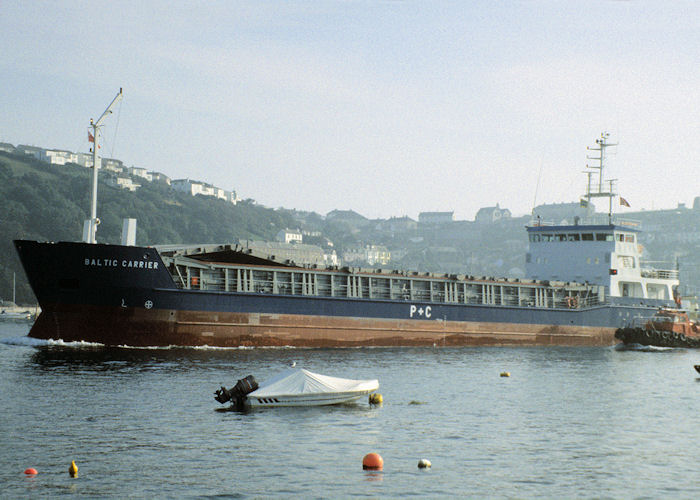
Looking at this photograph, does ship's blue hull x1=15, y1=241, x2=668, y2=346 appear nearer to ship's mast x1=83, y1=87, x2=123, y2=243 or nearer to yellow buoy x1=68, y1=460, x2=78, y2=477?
ship's mast x1=83, y1=87, x2=123, y2=243

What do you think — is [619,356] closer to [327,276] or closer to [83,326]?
[327,276]

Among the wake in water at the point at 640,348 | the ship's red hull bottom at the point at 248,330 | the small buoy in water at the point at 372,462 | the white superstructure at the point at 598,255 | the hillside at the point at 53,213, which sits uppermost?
the hillside at the point at 53,213

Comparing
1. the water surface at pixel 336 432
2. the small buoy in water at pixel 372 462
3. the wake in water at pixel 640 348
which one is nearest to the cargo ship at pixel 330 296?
the wake in water at pixel 640 348

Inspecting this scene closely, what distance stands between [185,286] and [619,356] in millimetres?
30546

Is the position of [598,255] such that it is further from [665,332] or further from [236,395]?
[236,395]

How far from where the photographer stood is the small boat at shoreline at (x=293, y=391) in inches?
1129

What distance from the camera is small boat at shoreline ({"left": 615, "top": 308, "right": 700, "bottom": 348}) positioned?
6191 centimetres

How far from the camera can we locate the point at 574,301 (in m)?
62.0

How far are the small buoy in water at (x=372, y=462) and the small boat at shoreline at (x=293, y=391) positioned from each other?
828cm

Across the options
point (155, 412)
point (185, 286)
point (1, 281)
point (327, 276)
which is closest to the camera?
point (155, 412)

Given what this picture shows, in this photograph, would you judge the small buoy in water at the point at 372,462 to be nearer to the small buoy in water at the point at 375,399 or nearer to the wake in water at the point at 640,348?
the small buoy in water at the point at 375,399

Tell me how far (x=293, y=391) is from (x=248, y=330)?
16457mm

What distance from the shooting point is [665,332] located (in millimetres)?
62156

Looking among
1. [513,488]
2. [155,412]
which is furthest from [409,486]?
[155,412]
